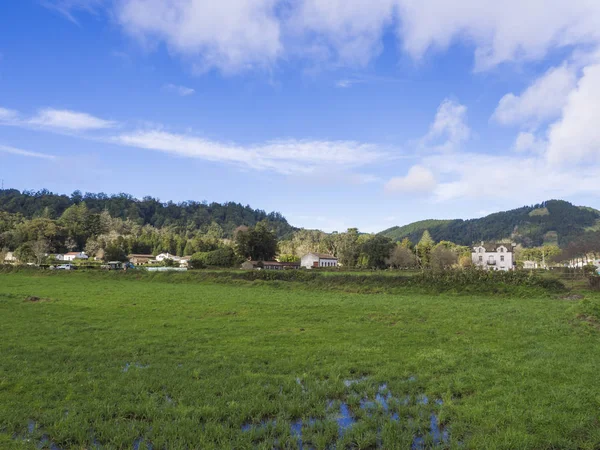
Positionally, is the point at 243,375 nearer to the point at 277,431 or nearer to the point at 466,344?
Answer: the point at 277,431

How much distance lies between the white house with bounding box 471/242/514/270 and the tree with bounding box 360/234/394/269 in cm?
2265

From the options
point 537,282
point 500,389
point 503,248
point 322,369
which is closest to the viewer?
A: point 500,389

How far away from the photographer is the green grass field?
608cm

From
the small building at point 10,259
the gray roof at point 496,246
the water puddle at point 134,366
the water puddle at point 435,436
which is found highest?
the gray roof at point 496,246

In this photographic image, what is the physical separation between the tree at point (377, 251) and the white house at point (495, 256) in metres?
22.6

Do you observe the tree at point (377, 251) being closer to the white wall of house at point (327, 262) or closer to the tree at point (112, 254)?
the white wall of house at point (327, 262)

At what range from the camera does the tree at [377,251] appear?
85125 mm

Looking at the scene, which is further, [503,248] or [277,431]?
[503,248]

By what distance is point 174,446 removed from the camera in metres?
5.65

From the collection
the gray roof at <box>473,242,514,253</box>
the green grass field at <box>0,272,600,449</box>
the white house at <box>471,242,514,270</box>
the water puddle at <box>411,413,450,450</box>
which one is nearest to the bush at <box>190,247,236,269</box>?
the white house at <box>471,242,514,270</box>

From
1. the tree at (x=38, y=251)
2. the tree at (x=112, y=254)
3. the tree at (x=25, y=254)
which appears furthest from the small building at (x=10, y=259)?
the tree at (x=112, y=254)

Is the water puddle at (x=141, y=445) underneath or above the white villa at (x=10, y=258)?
above

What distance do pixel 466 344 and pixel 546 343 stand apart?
8.47ft

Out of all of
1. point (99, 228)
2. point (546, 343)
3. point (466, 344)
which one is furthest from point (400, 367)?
point (99, 228)
